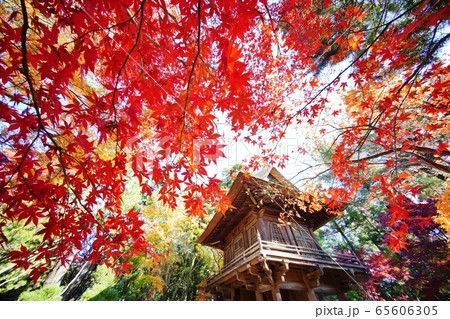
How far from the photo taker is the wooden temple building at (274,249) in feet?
16.8

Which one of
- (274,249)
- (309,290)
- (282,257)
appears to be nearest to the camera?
(282,257)

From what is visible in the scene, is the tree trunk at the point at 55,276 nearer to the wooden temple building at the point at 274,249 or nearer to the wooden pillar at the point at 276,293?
the wooden temple building at the point at 274,249

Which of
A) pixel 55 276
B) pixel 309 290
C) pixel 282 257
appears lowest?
pixel 309 290

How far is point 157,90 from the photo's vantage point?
158 centimetres

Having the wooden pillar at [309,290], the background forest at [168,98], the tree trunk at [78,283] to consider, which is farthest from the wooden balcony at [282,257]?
the tree trunk at [78,283]

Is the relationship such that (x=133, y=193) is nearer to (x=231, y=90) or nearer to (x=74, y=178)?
(x=74, y=178)

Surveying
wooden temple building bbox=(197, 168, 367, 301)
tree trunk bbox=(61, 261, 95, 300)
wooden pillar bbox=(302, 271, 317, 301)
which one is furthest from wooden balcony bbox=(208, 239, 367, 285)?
tree trunk bbox=(61, 261, 95, 300)

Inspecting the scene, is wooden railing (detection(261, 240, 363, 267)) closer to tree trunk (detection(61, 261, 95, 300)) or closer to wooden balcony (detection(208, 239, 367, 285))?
wooden balcony (detection(208, 239, 367, 285))

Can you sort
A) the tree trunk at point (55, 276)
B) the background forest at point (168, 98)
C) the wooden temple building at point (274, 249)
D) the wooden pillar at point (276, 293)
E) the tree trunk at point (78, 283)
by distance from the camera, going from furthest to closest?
the tree trunk at point (78, 283)
the tree trunk at point (55, 276)
the wooden temple building at point (274, 249)
the wooden pillar at point (276, 293)
the background forest at point (168, 98)

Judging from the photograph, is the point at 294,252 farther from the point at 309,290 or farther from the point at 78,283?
the point at 78,283

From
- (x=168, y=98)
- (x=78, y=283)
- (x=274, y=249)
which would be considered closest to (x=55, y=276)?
(x=78, y=283)

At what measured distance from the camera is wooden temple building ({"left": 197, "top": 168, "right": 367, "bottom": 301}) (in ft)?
16.8

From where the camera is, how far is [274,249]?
561 centimetres

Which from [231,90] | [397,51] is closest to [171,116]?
[231,90]
